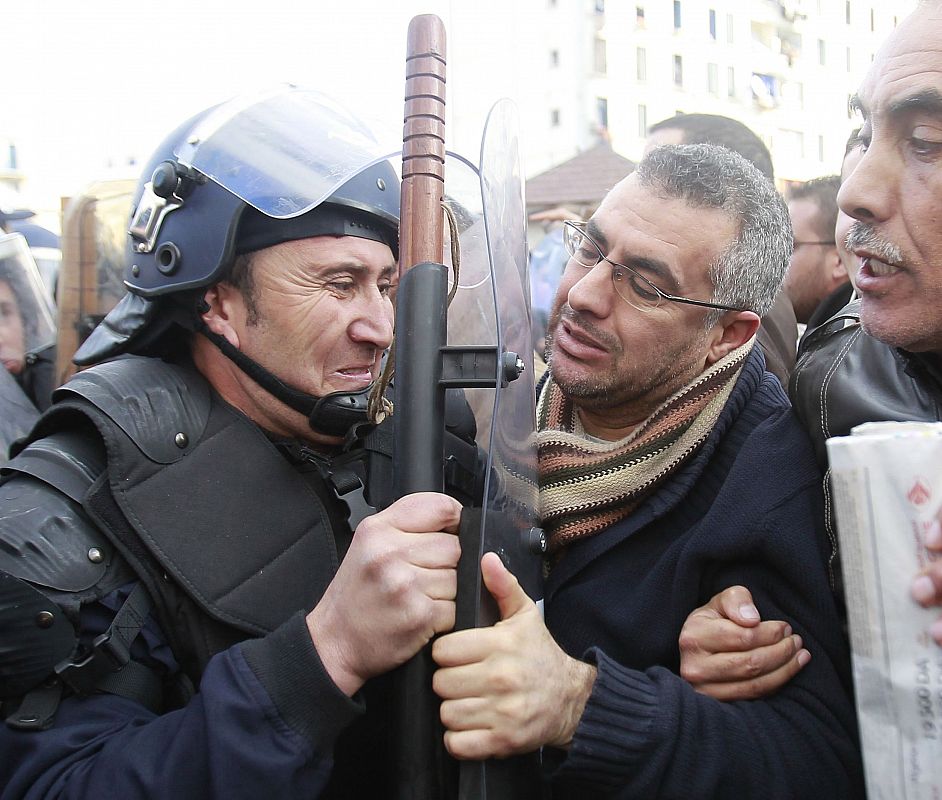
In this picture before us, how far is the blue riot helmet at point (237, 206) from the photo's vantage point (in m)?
1.88

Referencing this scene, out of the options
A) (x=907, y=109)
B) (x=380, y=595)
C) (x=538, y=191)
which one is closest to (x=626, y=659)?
(x=380, y=595)

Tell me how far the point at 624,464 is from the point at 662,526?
0.47 feet

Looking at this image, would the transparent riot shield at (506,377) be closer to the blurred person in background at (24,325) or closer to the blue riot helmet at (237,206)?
the blue riot helmet at (237,206)

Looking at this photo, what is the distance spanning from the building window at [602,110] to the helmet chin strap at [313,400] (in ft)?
127

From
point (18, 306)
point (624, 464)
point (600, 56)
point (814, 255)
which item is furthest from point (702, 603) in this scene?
point (600, 56)

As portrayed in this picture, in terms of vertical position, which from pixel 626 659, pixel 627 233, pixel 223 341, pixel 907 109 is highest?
pixel 907 109

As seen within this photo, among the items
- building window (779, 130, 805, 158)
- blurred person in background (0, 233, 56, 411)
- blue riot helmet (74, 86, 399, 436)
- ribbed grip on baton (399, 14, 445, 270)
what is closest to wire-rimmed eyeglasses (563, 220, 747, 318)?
blue riot helmet (74, 86, 399, 436)

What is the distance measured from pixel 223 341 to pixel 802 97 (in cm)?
4942

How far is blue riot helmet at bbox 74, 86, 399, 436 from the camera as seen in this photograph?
6.15ft

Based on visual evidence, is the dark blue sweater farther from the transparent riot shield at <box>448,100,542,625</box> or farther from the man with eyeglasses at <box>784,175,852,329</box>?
the man with eyeglasses at <box>784,175,852,329</box>

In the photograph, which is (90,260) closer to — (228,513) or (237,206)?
(237,206)

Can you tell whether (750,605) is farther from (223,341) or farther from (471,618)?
(223,341)

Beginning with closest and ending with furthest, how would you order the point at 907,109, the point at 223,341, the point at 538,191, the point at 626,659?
the point at 907,109 < the point at 626,659 < the point at 223,341 < the point at 538,191

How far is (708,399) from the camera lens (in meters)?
1.80
